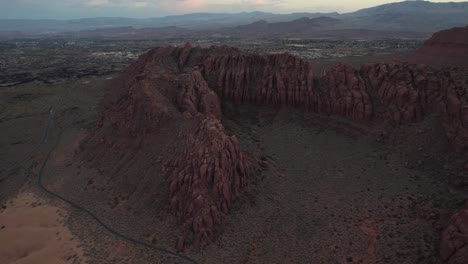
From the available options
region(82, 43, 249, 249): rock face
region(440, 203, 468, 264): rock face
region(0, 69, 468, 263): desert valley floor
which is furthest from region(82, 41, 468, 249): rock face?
region(440, 203, 468, 264): rock face

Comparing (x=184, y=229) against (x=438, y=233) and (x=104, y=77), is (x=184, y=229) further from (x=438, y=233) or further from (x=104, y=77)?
(x=104, y=77)

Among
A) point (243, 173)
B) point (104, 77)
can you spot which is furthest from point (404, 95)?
point (104, 77)

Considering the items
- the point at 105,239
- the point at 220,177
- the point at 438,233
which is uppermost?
the point at 220,177

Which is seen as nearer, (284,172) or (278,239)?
(278,239)

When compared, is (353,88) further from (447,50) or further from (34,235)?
(34,235)

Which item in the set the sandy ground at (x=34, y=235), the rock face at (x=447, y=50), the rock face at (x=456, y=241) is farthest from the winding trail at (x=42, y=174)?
the rock face at (x=447, y=50)

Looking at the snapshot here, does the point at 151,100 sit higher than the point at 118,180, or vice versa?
the point at 151,100

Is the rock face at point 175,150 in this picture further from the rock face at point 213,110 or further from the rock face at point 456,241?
the rock face at point 456,241

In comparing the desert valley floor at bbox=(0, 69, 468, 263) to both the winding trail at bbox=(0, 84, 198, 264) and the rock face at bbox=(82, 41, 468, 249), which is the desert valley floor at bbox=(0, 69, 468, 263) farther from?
the rock face at bbox=(82, 41, 468, 249)
